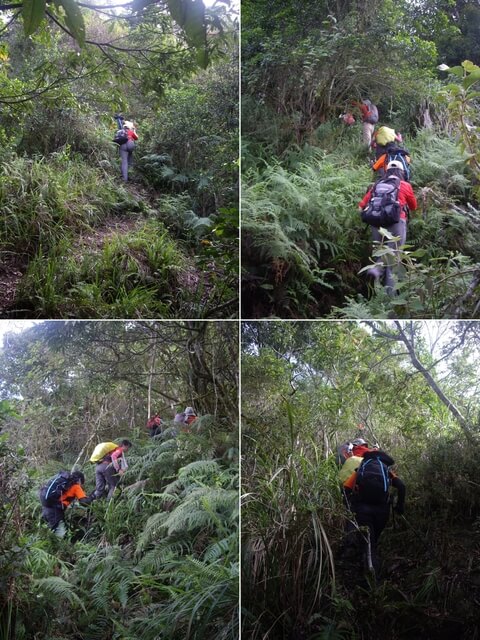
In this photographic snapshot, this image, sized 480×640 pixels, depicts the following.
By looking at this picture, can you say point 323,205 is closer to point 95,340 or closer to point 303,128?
point 303,128

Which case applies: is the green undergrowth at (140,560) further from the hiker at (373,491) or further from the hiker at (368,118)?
the hiker at (368,118)

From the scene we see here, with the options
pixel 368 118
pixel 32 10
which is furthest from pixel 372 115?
pixel 32 10

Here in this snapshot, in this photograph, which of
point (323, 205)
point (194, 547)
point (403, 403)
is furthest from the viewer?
point (403, 403)

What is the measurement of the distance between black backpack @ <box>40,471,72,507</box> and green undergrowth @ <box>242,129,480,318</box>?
3.74ft

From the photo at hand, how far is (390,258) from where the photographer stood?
8.68 ft

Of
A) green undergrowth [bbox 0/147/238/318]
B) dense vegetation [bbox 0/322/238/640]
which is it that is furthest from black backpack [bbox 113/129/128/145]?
dense vegetation [bbox 0/322/238/640]

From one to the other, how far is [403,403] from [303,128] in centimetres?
140

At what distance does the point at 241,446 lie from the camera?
2947mm

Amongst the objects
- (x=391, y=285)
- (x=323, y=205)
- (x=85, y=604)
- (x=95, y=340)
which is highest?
(x=323, y=205)

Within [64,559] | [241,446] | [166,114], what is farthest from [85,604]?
[166,114]

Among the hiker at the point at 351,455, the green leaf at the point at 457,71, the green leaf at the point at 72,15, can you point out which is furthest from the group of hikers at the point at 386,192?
the green leaf at the point at 72,15

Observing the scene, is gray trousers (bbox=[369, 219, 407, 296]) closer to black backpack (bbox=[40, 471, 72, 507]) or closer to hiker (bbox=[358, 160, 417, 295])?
hiker (bbox=[358, 160, 417, 295])

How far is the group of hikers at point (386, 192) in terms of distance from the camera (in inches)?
105

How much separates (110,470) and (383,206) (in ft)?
5.74
